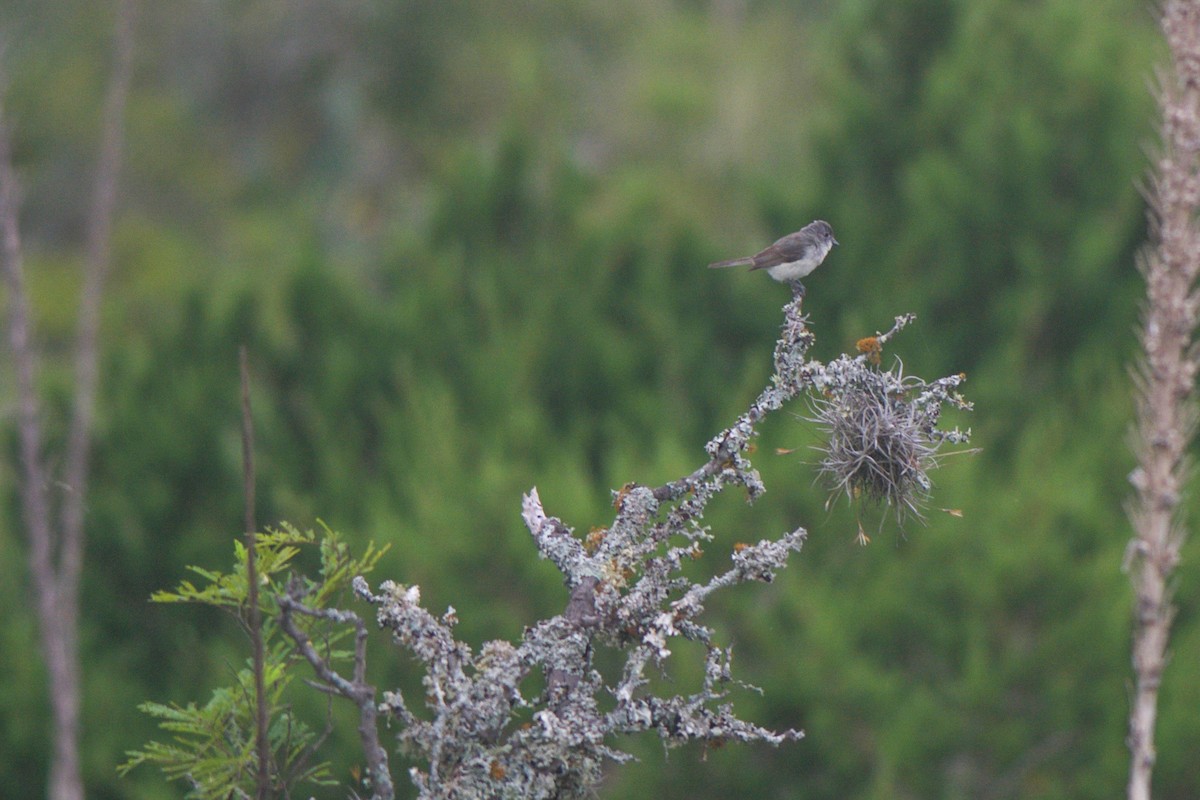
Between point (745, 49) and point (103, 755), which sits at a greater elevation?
point (745, 49)

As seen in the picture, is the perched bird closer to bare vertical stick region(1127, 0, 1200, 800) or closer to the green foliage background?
bare vertical stick region(1127, 0, 1200, 800)

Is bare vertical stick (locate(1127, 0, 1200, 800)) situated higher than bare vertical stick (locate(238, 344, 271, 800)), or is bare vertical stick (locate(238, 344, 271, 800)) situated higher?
bare vertical stick (locate(1127, 0, 1200, 800))

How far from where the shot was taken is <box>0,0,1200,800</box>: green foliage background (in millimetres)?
13398

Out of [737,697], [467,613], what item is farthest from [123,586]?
[737,697]

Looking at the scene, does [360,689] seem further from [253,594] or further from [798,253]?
[798,253]

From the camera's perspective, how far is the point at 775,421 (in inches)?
604

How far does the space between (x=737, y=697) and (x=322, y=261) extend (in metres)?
8.90

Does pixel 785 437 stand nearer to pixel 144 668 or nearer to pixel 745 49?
pixel 144 668

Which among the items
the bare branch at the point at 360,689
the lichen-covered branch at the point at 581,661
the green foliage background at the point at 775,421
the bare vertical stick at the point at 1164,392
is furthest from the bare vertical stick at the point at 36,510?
the green foliage background at the point at 775,421

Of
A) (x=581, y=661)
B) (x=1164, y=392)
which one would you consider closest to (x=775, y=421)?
(x=1164, y=392)

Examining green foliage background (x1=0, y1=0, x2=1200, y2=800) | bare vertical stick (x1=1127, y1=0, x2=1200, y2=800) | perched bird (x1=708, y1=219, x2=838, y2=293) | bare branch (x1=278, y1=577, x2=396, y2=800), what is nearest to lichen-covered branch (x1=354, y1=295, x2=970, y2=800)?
bare branch (x1=278, y1=577, x2=396, y2=800)

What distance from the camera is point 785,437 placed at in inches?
585

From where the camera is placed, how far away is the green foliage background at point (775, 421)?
44.0 ft

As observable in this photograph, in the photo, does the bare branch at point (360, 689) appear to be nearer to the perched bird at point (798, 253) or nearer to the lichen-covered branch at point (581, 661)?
the lichen-covered branch at point (581, 661)
